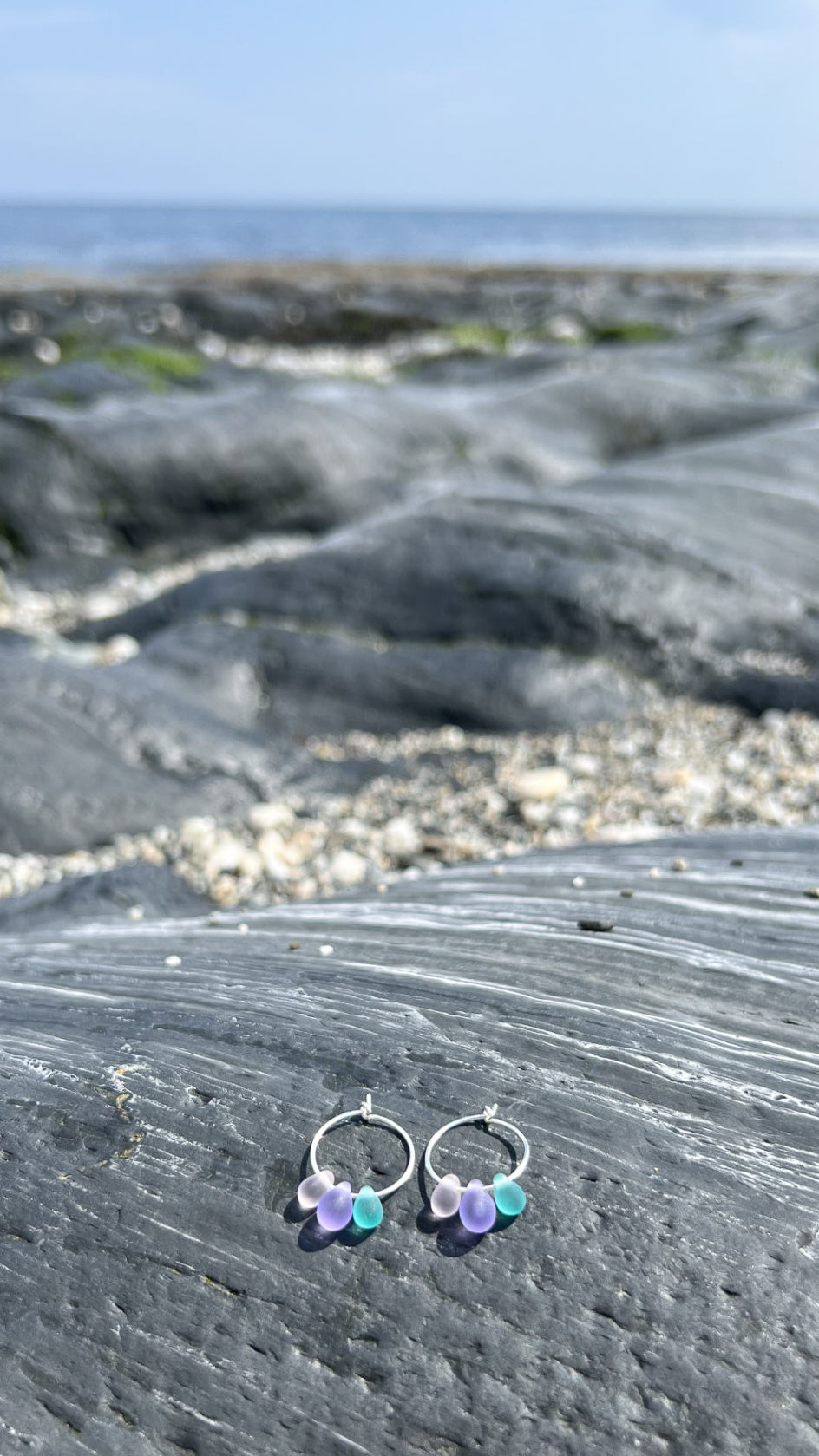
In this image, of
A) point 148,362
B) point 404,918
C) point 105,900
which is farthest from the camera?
point 148,362

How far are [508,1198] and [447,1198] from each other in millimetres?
87

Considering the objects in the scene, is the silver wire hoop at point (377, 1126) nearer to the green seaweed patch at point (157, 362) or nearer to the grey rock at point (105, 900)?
the grey rock at point (105, 900)

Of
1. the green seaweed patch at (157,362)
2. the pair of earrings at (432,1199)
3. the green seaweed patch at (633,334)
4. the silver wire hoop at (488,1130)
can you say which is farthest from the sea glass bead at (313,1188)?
the green seaweed patch at (633,334)

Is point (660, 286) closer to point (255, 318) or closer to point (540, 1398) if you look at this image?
point (255, 318)

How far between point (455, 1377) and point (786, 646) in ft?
15.8

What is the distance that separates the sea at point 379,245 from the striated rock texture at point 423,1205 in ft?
171

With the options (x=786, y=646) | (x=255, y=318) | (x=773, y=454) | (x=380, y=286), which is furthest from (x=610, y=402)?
(x=380, y=286)

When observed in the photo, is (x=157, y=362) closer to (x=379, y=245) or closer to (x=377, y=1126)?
(x=377, y=1126)

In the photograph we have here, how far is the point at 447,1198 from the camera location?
1.64m

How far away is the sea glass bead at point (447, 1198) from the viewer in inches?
64.2

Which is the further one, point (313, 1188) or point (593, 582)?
point (593, 582)

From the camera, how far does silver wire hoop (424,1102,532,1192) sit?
5.58 ft

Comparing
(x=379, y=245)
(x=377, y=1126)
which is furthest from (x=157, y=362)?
(x=379, y=245)

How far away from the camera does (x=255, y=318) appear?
28.5 m
